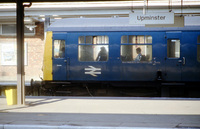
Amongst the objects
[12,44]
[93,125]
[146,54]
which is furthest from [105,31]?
[12,44]

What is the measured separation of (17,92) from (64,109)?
171 cm

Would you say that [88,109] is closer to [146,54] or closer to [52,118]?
[52,118]

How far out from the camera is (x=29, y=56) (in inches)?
790

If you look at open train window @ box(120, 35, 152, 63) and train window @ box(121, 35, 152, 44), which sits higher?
train window @ box(121, 35, 152, 44)

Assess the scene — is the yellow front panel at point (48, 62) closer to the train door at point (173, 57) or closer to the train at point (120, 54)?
the train at point (120, 54)

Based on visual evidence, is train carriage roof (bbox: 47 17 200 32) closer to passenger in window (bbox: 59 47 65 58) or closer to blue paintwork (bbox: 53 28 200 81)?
blue paintwork (bbox: 53 28 200 81)

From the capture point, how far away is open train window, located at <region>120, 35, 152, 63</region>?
1092cm

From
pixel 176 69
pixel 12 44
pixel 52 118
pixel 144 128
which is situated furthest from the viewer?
pixel 12 44

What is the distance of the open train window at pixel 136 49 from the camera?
1092 centimetres

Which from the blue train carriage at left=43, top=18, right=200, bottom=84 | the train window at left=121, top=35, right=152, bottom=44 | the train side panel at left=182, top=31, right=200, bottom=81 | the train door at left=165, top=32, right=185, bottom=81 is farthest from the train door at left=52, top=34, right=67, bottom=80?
the train side panel at left=182, top=31, right=200, bottom=81

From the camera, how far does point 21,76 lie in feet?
27.2

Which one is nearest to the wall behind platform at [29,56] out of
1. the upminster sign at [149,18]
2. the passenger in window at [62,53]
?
the passenger in window at [62,53]

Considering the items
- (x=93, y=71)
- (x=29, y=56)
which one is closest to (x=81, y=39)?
(x=93, y=71)

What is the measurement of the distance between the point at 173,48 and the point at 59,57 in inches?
186
